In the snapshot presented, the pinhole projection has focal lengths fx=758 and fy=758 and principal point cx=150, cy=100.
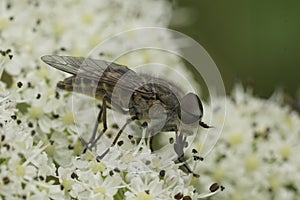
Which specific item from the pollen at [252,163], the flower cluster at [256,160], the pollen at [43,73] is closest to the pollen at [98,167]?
the pollen at [43,73]

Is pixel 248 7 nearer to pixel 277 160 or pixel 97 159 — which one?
pixel 277 160

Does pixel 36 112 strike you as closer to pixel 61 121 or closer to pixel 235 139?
pixel 61 121

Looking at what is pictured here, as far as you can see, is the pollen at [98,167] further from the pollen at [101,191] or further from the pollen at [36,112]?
the pollen at [36,112]

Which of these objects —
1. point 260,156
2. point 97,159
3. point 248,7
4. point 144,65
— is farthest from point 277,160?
point 248,7

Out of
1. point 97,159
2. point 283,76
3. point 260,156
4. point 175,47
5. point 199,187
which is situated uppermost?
point 283,76

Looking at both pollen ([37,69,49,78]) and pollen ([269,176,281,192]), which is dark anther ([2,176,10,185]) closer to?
pollen ([37,69,49,78])

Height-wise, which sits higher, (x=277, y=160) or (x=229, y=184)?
(x=277, y=160)

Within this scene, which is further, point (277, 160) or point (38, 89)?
point (277, 160)
